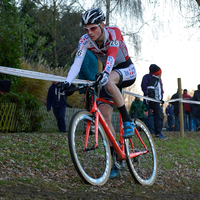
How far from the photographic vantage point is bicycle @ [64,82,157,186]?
13.0 feet

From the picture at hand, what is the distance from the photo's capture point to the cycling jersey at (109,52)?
4.36m

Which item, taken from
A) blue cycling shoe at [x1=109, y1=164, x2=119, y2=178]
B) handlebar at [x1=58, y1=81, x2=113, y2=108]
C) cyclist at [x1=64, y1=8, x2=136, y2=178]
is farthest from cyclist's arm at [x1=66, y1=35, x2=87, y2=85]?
blue cycling shoe at [x1=109, y1=164, x2=119, y2=178]

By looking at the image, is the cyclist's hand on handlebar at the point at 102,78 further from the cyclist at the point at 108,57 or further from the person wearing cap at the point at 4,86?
the person wearing cap at the point at 4,86

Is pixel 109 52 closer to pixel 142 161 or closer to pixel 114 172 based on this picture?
pixel 114 172

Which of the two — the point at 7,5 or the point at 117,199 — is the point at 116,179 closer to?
the point at 117,199

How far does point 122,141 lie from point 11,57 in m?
7.53

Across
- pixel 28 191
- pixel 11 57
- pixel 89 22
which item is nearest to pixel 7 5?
pixel 11 57

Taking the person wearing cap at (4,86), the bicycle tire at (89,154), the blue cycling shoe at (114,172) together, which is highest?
the person wearing cap at (4,86)

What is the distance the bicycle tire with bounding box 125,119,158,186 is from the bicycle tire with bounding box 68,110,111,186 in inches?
22.6

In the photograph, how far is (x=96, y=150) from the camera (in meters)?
4.19

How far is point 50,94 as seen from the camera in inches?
422

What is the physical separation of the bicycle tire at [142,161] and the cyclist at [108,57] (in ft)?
0.95

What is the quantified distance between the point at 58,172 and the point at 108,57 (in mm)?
1833

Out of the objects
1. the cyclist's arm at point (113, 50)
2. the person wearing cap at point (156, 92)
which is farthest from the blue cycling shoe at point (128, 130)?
the person wearing cap at point (156, 92)
